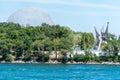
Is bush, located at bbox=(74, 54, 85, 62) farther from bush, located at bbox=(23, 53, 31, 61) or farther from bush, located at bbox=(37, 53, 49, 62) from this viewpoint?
bush, located at bbox=(23, 53, 31, 61)

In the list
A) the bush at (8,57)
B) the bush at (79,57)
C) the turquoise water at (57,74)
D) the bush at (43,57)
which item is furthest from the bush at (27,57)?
the turquoise water at (57,74)

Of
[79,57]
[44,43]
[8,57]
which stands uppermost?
[44,43]

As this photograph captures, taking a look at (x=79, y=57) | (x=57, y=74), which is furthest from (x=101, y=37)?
(x=57, y=74)

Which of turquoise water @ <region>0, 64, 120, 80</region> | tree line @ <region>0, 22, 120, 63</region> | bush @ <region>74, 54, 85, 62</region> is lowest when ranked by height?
turquoise water @ <region>0, 64, 120, 80</region>

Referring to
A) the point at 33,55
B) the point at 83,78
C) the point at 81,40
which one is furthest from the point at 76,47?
the point at 83,78

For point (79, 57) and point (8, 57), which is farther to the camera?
point (79, 57)

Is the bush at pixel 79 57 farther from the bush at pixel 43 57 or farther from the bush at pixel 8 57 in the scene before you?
the bush at pixel 8 57

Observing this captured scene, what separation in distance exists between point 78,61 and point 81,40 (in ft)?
27.5

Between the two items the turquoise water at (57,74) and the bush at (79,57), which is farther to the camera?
the bush at (79,57)

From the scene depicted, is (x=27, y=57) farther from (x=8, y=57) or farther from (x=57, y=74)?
(x=57, y=74)

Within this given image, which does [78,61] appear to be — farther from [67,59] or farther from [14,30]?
[14,30]

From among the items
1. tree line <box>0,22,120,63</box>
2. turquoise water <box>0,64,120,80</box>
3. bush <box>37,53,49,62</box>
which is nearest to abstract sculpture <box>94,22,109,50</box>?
tree line <box>0,22,120,63</box>

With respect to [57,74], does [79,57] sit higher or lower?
higher

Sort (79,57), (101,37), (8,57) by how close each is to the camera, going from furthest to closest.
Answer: (101,37) → (79,57) → (8,57)
